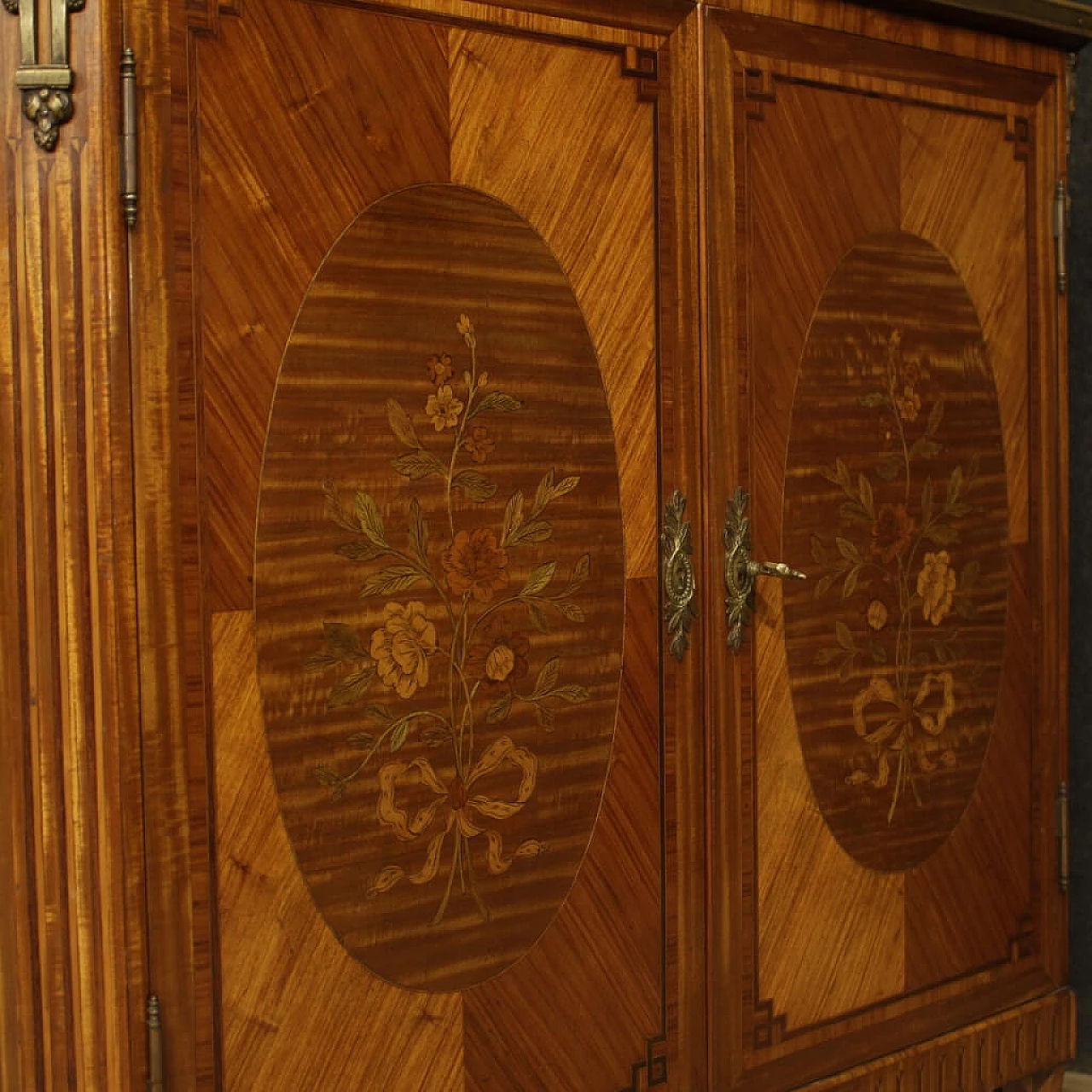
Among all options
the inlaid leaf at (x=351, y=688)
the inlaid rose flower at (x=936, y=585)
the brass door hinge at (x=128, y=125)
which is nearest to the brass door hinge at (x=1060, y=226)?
the inlaid rose flower at (x=936, y=585)

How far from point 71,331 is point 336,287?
229 mm

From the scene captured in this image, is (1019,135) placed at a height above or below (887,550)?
above

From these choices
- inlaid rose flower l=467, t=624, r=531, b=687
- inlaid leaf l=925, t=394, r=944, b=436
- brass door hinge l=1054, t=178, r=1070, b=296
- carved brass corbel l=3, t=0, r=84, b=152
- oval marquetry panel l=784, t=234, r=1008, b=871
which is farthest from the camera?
brass door hinge l=1054, t=178, r=1070, b=296

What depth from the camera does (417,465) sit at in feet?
4.56

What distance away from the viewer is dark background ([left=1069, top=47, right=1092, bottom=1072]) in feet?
7.41

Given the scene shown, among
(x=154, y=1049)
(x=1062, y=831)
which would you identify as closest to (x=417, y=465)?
(x=154, y=1049)

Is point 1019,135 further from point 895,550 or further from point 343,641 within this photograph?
point 343,641

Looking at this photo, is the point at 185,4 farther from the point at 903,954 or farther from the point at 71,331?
the point at 903,954

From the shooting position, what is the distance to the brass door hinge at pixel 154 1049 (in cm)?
126

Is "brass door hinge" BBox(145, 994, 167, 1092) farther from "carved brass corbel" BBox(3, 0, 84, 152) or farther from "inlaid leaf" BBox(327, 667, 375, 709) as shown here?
"carved brass corbel" BBox(3, 0, 84, 152)

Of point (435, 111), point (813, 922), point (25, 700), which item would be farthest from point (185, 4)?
point (813, 922)

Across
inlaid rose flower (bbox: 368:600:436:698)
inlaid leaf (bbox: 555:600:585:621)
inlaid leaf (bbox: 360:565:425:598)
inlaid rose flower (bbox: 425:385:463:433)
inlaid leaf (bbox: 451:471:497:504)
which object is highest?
inlaid rose flower (bbox: 425:385:463:433)

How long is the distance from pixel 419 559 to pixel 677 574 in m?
0.30

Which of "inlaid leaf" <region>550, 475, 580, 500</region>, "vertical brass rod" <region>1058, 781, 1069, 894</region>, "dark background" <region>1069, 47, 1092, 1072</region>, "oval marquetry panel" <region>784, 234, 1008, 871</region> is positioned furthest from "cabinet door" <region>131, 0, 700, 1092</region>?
"dark background" <region>1069, 47, 1092, 1072</region>
